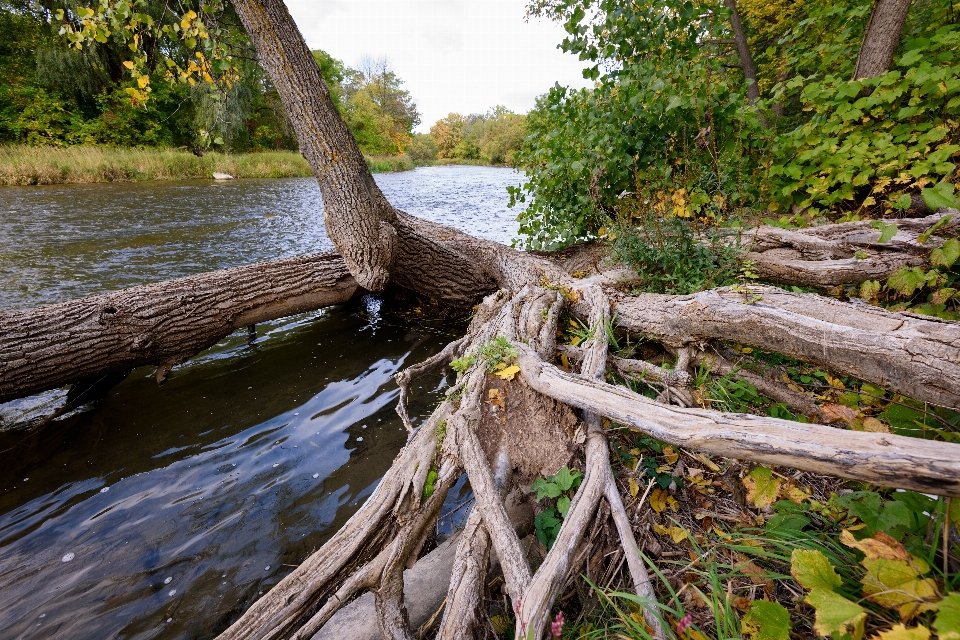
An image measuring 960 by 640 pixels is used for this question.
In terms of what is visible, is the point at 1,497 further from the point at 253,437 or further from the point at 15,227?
the point at 15,227

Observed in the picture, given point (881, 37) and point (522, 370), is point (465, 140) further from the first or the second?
point (522, 370)

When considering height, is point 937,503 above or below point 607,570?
above

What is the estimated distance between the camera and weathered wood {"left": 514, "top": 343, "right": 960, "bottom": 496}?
3.37ft

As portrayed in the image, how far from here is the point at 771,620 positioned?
1.08 m

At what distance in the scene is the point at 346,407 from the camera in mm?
3623

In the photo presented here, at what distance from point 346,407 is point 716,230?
3603 millimetres

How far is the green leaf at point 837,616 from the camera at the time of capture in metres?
0.90

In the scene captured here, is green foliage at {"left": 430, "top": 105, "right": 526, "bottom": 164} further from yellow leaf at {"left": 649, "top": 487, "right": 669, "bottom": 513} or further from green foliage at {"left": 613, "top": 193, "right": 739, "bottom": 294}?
yellow leaf at {"left": 649, "top": 487, "right": 669, "bottom": 513}

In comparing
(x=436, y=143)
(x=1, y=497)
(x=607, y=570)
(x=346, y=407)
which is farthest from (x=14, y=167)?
(x=436, y=143)

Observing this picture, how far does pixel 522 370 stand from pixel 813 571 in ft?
4.58

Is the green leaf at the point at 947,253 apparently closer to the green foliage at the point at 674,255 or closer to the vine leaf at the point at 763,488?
the green foliage at the point at 674,255

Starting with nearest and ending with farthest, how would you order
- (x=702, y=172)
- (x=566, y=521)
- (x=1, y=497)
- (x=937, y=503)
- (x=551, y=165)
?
(x=937, y=503) < (x=566, y=521) < (x=1, y=497) < (x=702, y=172) < (x=551, y=165)

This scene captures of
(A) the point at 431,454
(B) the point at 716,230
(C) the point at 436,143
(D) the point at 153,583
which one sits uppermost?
(C) the point at 436,143

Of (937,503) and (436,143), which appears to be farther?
(436,143)
